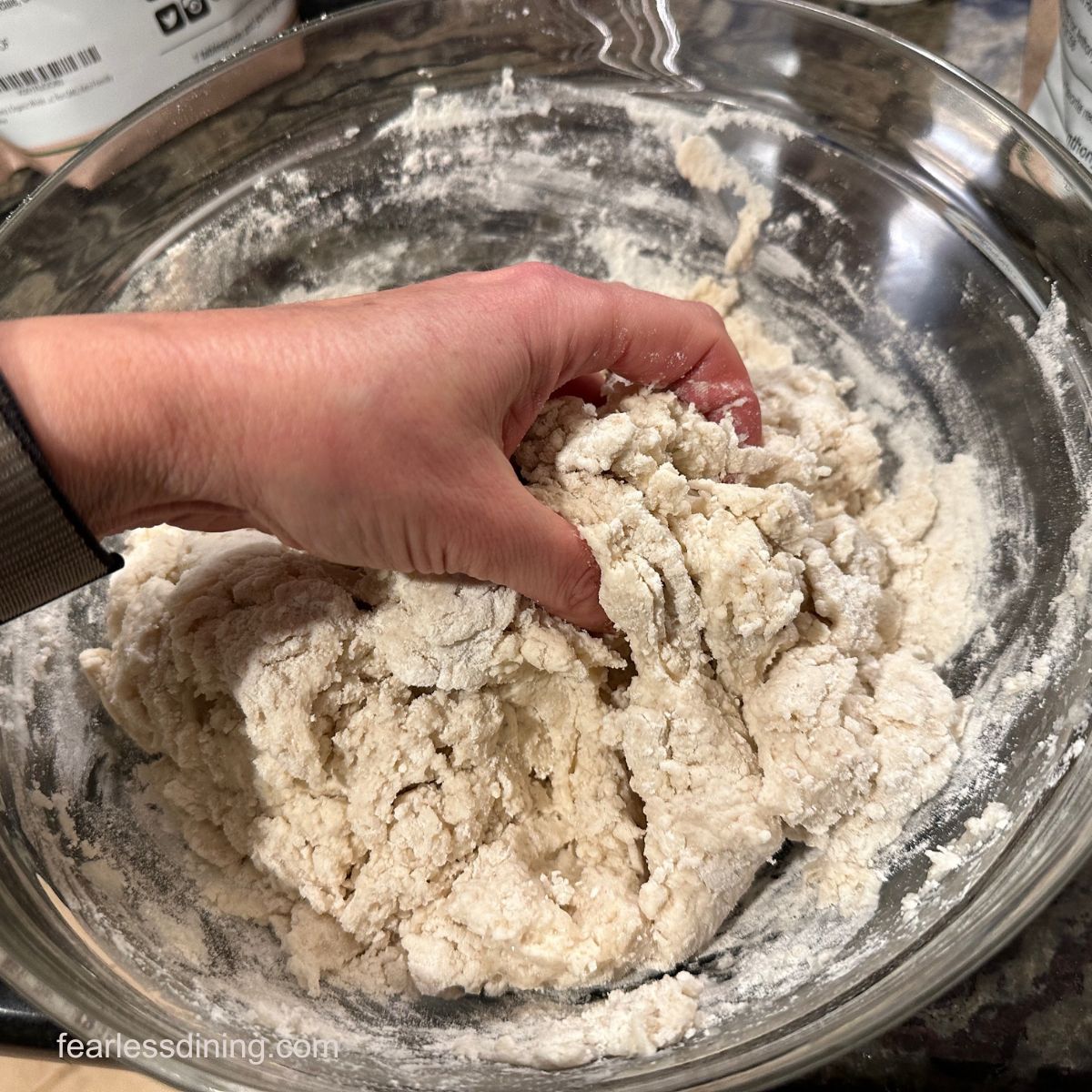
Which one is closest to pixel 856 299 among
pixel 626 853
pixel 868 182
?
pixel 868 182

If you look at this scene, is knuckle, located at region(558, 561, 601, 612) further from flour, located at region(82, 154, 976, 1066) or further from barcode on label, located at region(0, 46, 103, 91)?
barcode on label, located at region(0, 46, 103, 91)

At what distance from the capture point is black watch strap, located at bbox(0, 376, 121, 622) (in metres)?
0.76

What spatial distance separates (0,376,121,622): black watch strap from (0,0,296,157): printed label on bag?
88 cm

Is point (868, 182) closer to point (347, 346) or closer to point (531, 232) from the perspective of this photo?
point (531, 232)

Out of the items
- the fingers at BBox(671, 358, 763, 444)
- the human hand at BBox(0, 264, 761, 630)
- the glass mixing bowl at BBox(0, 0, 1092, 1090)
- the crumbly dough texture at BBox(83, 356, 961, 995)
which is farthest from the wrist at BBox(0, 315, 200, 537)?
the fingers at BBox(671, 358, 763, 444)

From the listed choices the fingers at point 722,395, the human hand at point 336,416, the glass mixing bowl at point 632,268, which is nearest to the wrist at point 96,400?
the human hand at point 336,416

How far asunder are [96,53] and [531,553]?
118cm

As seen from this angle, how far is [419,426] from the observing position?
Answer: 2.91 ft

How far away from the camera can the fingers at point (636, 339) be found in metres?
1.03

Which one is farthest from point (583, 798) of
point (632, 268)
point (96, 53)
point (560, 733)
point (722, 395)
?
point (96, 53)

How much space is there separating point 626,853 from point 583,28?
143cm

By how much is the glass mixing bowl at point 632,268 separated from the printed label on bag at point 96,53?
0.12 m

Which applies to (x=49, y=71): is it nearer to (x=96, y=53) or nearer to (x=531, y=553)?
(x=96, y=53)

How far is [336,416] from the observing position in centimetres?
85
